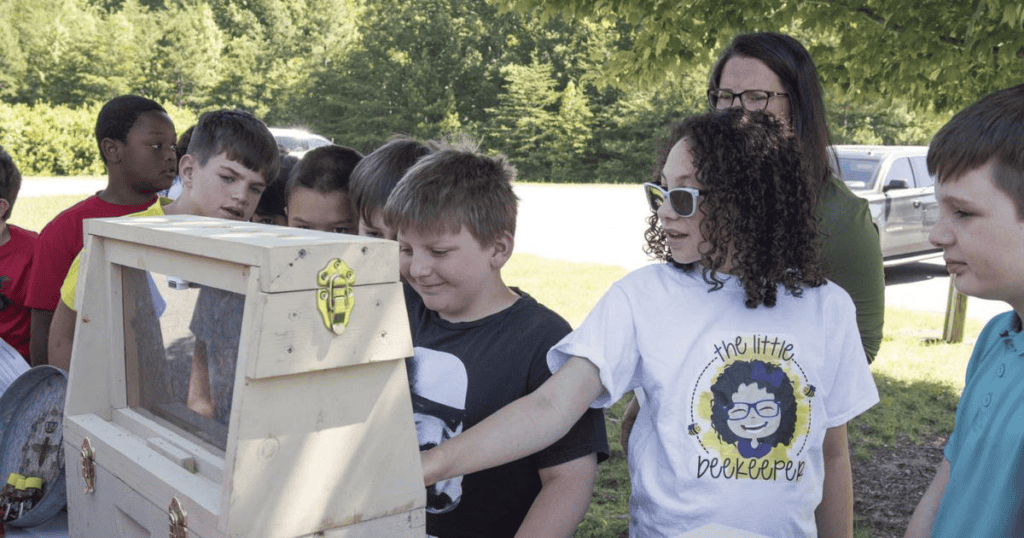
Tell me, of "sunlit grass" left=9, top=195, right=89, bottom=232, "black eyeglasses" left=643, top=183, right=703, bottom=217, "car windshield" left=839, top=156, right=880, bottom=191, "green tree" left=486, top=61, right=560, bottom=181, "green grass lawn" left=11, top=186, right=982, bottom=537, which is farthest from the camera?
"green tree" left=486, top=61, right=560, bottom=181

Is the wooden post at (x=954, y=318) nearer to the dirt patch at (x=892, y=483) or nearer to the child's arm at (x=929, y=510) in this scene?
the dirt patch at (x=892, y=483)

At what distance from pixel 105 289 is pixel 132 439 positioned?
0.31 m

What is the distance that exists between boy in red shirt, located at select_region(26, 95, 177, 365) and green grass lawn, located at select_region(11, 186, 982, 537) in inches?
92.6

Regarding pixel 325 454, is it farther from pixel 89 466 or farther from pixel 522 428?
pixel 89 466

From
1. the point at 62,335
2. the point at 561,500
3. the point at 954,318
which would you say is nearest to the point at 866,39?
the point at 954,318

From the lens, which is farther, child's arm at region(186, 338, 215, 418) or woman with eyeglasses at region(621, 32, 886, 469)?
woman with eyeglasses at region(621, 32, 886, 469)

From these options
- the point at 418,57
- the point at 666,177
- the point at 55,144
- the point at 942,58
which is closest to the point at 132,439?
the point at 666,177

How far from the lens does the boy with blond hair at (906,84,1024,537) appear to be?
4.73 ft

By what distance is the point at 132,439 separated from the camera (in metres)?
1.48

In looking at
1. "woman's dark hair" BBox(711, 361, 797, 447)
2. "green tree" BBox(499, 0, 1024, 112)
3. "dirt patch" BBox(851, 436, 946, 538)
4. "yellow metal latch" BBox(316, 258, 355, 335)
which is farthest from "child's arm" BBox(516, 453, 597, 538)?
"green tree" BBox(499, 0, 1024, 112)

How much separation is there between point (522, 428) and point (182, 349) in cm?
61

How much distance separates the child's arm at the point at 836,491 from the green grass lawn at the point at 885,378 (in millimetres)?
1987

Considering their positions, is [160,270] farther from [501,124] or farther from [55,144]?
[501,124]

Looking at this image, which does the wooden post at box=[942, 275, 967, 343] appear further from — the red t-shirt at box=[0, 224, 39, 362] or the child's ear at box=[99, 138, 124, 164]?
the red t-shirt at box=[0, 224, 39, 362]
